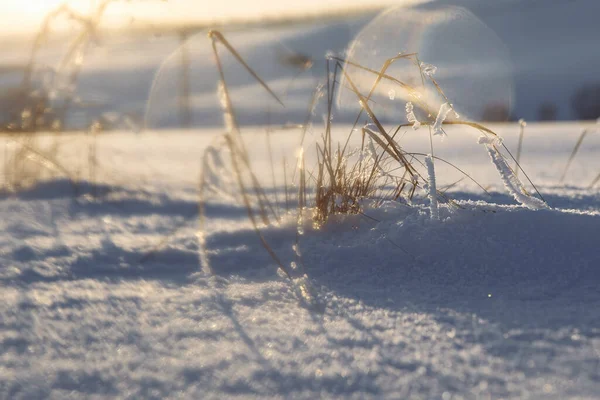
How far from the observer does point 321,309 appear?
80 centimetres

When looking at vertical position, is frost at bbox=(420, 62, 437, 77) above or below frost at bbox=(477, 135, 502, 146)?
above

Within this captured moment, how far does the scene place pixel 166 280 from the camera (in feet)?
3.18

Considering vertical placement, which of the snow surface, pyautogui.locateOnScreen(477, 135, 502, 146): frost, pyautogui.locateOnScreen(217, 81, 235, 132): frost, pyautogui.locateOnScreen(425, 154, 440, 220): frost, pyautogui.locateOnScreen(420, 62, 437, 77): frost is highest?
pyautogui.locateOnScreen(420, 62, 437, 77): frost

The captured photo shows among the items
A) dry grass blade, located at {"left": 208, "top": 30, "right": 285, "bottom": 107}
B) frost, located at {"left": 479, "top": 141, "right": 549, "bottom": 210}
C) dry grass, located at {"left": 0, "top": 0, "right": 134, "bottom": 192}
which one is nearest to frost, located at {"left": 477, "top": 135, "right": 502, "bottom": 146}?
frost, located at {"left": 479, "top": 141, "right": 549, "bottom": 210}

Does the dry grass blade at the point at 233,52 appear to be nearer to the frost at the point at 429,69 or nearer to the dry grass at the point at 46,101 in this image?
the frost at the point at 429,69

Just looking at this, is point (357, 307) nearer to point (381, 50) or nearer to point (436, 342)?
point (436, 342)

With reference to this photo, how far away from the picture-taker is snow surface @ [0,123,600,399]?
59 cm

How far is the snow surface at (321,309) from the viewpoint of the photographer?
59 cm

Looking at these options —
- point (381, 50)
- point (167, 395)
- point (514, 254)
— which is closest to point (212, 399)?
point (167, 395)

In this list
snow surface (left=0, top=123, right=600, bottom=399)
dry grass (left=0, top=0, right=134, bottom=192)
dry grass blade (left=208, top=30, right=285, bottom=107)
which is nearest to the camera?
snow surface (left=0, top=123, right=600, bottom=399)

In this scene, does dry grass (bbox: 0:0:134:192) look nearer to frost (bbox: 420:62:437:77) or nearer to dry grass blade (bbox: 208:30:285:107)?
dry grass blade (bbox: 208:30:285:107)

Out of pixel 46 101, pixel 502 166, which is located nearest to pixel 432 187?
Result: pixel 502 166

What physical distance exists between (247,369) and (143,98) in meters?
17.0

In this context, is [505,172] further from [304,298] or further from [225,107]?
[225,107]
